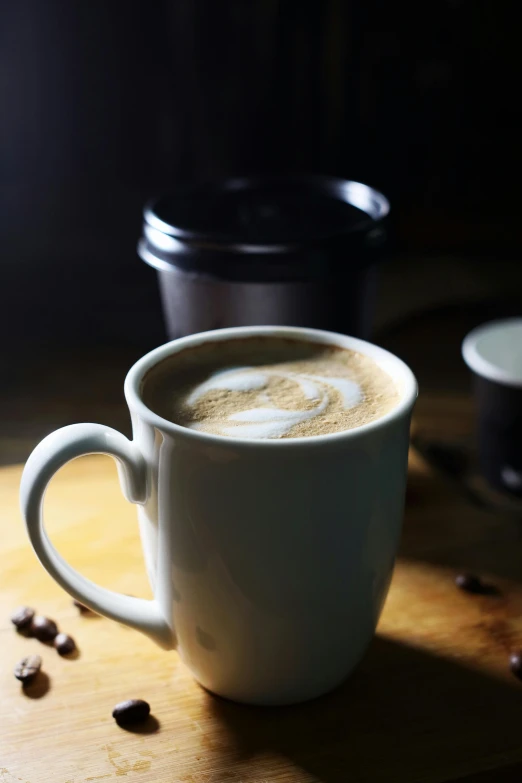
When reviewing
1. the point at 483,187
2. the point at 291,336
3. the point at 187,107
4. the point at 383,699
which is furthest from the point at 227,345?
the point at 483,187

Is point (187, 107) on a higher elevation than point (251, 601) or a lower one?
higher

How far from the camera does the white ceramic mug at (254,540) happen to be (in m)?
0.48

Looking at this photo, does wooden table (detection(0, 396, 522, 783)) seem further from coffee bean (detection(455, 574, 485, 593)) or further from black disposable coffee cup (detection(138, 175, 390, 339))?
black disposable coffee cup (detection(138, 175, 390, 339))

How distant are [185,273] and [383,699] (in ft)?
1.33

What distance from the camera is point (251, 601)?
508 mm

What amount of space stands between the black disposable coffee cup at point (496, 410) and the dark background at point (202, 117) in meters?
0.38

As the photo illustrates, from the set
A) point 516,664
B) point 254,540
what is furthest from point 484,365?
point 254,540

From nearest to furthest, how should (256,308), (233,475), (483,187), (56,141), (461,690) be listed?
(233,475) < (461,690) < (256,308) < (56,141) < (483,187)

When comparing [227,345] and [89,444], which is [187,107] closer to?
[227,345]

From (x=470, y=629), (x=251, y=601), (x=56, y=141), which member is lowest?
(x=470, y=629)

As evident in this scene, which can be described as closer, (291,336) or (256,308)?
(291,336)

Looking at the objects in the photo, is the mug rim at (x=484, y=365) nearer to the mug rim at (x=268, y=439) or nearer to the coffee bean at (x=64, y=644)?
the mug rim at (x=268, y=439)

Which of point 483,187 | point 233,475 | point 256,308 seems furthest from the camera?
point 483,187

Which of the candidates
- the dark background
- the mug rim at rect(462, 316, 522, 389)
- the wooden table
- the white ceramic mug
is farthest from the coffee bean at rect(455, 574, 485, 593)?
the dark background
